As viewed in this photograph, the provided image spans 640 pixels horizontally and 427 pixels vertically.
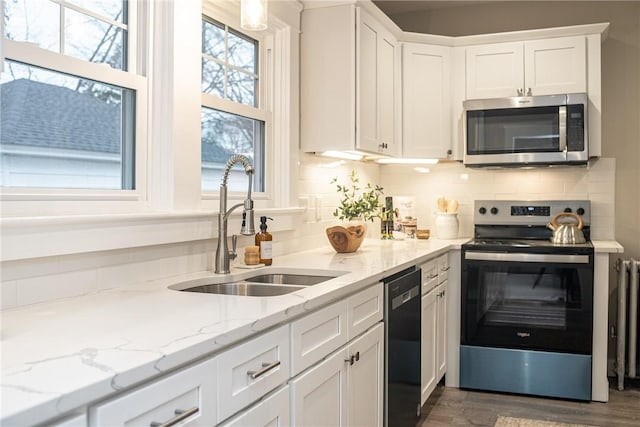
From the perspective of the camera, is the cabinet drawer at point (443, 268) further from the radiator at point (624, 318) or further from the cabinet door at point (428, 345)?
the radiator at point (624, 318)

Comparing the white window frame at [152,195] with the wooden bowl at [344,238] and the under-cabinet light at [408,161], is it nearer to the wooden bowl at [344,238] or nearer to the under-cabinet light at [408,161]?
the wooden bowl at [344,238]

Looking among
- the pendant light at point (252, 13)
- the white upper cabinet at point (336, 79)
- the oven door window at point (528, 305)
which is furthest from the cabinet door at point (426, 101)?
the pendant light at point (252, 13)

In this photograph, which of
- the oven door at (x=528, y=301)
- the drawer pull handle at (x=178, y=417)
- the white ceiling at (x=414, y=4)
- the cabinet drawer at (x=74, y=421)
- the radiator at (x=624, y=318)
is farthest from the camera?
the white ceiling at (x=414, y=4)

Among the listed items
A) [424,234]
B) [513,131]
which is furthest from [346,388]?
[513,131]

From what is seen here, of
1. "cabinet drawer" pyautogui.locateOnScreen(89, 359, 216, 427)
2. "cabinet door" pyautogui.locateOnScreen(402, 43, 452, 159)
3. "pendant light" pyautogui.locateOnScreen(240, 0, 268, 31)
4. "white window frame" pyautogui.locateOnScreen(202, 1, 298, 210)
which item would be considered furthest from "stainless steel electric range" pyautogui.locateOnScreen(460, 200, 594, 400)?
"cabinet drawer" pyautogui.locateOnScreen(89, 359, 216, 427)

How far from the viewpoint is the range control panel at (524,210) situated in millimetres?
4020

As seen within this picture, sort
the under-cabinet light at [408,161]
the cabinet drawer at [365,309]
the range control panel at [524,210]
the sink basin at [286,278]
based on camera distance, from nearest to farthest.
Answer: the cabinet drawer at [365,309]
the sink basin at [286,278]
the range control panel at [524,210]
the under-cabinet light at [408,161]

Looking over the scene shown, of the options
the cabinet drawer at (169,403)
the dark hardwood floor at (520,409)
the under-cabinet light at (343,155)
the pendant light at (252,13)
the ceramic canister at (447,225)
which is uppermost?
the pendant light at (252,13)

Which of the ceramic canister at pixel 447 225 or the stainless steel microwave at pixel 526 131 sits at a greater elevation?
the stainless steel microwave at pixel 526 131

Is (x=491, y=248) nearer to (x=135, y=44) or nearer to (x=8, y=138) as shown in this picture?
(x=135, y=44)

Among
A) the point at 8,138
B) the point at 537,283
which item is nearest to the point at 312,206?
the point at 537,283

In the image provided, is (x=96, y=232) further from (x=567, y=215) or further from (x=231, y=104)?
(x=567, y=215)

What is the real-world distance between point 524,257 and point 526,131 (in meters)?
0.83

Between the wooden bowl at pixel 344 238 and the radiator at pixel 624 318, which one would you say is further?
the radiator at pixel 624 318
